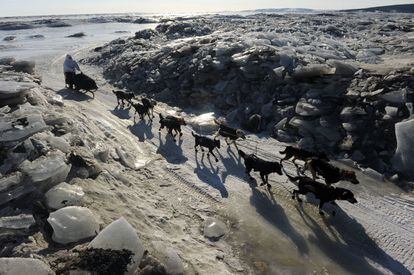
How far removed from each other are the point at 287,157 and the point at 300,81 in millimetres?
4642

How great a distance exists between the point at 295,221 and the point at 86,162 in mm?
4569

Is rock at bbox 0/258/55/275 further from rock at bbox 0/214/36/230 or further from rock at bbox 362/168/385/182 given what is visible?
rock at bbox 362/168/385/182

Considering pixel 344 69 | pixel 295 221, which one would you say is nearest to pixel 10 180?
pixel 295 221

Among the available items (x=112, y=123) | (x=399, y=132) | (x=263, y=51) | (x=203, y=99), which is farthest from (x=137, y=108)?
(x=399, y=132)

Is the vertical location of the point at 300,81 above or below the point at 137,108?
above

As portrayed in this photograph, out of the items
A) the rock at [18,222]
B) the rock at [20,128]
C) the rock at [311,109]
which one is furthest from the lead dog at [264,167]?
the rock at [18,222]

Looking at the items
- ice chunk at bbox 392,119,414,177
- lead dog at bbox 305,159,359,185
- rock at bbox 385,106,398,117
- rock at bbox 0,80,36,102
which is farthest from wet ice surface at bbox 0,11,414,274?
rock at bbox 0,80,36,102

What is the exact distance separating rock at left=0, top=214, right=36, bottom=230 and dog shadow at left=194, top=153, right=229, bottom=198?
417 centimetres

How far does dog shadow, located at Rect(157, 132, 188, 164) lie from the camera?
428 inches

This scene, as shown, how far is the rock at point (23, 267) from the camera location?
4.95 metres

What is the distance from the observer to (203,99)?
16.1 m

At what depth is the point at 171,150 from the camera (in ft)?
37.7

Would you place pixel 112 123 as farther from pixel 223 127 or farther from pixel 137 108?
pixel 223 127

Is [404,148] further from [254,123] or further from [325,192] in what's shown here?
[254,123]
